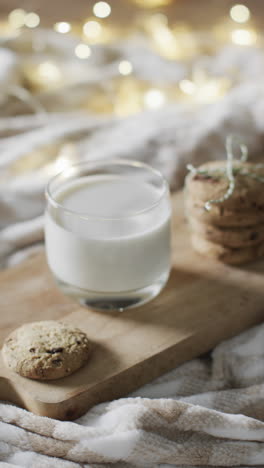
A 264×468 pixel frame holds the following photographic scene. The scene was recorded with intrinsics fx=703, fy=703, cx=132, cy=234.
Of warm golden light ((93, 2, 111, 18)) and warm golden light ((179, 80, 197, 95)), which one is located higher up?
warm golden light ((93, 2, 111, 18))

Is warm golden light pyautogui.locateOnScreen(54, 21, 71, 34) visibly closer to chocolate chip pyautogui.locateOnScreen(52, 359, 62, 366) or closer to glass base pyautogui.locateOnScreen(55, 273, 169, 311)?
glass base pyautogui.locateOnScreen(55, 273, 169, 311)

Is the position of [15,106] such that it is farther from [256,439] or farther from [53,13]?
[256,439]

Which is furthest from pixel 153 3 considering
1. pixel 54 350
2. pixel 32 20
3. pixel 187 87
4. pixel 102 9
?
pixel 54 350

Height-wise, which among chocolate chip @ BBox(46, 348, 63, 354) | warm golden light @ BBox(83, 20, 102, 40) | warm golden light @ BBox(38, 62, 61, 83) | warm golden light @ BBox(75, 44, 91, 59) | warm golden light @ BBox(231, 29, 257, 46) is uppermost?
warm golden light @ BBox(231, 29, 257, 46)

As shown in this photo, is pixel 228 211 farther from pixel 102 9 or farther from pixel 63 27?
pixel 102 9

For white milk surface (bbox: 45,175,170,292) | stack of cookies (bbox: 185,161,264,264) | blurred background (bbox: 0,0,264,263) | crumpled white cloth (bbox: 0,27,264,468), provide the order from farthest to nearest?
1. blurred background (bbox: 0,0,264,263)
2. stack of cookies (bbox: 185,161,264,264)
3. white milk surface (bbox: 45,175,170,292)
4. crumpled white cloth (bbox: 0,27,264,468)

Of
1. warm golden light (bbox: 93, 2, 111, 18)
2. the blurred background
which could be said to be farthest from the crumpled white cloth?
warm golden light (bbox: 93, 2, 111, 18)

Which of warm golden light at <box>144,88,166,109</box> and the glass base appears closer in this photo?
the glass base

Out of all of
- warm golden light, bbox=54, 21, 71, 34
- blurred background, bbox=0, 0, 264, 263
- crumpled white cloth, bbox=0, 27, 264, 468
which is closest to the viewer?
crumpled white cloth, bbox=0, 27, 264, 468
